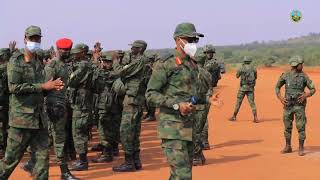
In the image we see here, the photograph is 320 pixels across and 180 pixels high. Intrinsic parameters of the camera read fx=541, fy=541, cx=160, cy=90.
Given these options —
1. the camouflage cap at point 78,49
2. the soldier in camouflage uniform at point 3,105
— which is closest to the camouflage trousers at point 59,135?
the camouflage cap at point 78,49

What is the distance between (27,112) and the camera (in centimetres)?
709

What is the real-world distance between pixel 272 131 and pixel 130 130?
681 cm

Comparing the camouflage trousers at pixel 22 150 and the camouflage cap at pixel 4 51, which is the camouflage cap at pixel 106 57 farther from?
the camouflage trousers at pixel 22 150

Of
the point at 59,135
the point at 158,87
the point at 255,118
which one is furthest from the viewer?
the point at 255,118

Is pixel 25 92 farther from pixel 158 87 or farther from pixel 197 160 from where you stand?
pixel 197 160

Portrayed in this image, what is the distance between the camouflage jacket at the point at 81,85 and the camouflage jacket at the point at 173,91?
3166 millimetres

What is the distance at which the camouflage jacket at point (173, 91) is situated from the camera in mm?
6320

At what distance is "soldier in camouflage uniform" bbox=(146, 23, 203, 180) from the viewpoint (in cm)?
627

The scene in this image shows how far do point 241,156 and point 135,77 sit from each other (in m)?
3.27

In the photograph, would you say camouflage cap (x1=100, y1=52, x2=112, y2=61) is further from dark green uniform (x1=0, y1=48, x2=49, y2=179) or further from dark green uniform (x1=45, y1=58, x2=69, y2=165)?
dark green uniform (x1=0, y1=48, x2=49, y2=179)

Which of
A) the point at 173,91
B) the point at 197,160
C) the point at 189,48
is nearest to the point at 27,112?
the point at 173,91

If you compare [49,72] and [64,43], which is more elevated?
[64,43]

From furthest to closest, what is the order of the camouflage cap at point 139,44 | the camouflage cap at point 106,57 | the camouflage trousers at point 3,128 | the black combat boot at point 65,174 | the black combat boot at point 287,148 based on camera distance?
the black combat boot at point 287,148, the camouflage trousers at point 3,128, the camouflage cap at point 106,57, the camouflage cap at point 139,44, the black combat boot at point 65,174

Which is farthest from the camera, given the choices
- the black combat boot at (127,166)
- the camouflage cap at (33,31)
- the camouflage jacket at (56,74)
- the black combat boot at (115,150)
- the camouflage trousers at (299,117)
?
the black combat boot at (115,150)
